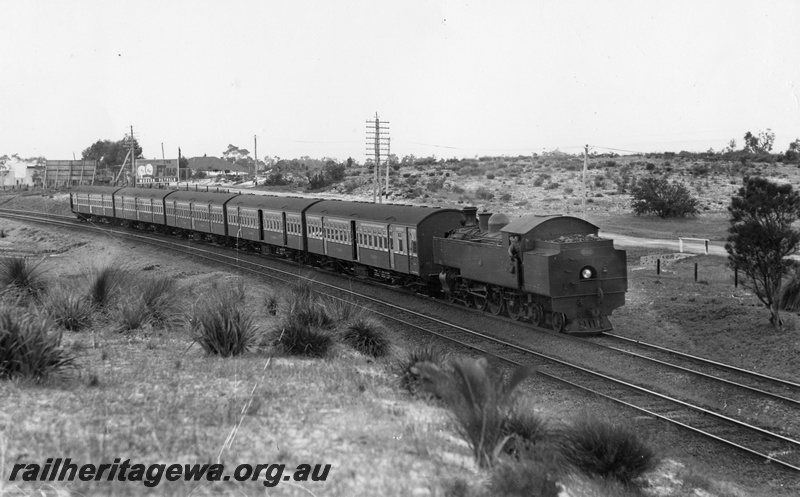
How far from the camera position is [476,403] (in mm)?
7309

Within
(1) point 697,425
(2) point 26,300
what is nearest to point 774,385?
(1) point 697,425

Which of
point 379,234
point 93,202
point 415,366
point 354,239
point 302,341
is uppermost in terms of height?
point 93,202

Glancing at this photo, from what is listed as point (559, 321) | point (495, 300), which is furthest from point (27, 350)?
point (495, 300)

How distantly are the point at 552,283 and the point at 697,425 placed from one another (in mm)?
5603

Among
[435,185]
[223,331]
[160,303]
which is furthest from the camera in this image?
[435,185]

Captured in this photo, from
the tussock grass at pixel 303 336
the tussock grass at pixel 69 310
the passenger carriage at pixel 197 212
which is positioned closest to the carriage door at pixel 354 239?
the tussock grass at pixel 303 336

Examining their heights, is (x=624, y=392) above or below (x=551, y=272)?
below

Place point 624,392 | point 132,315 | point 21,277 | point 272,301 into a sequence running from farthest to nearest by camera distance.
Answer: point 272,301 < point 21,277 < point 132,315 < point 624,392

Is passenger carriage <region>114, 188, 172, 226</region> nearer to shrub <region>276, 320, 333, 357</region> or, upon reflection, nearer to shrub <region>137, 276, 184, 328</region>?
shrub <region>137, 276, 184, 328</region>

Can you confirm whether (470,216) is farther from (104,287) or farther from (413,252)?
(104,287)

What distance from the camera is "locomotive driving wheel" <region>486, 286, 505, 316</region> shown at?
1931 centimetres

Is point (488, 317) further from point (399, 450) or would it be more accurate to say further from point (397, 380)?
point (399, 450)

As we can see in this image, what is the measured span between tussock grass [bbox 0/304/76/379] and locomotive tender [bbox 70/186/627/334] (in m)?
10.4

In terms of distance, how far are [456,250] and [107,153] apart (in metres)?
122
